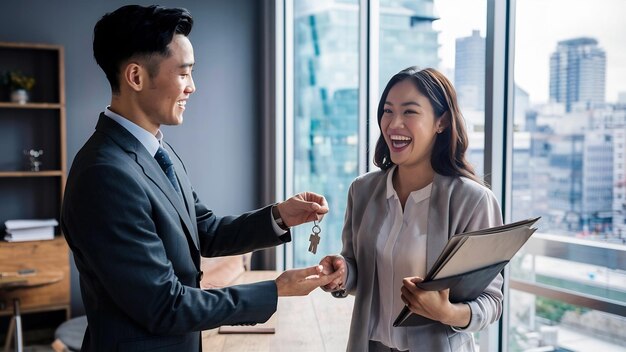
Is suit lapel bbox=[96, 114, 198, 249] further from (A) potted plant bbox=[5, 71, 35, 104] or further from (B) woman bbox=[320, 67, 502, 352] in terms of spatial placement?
(A) potted plant bbox=[5, 71, 35, 104]

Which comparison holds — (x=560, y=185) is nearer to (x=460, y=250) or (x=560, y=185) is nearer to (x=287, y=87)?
(x=460, y=250)

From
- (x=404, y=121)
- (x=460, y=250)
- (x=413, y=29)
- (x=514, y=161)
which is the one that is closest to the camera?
(x=460, y=250)

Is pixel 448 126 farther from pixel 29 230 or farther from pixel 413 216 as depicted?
pixel 29 230

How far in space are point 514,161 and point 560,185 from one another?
0.18m

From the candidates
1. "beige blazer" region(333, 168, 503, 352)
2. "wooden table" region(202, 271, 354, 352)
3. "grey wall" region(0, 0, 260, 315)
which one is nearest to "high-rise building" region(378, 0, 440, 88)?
"beige blazer" region(333, 168, 503, 352)

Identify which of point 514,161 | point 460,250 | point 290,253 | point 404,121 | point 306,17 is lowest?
point 290,253

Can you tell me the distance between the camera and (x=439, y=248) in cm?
140

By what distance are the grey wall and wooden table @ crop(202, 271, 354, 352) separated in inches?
72.3

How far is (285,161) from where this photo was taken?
4.26 meters

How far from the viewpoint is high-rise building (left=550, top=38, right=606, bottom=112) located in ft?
4.89

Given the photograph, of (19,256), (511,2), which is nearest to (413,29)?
(511,2)

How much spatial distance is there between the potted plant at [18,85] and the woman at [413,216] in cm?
317

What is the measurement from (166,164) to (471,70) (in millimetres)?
1123

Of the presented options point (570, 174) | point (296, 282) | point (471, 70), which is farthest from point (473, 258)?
point (471, 70)
